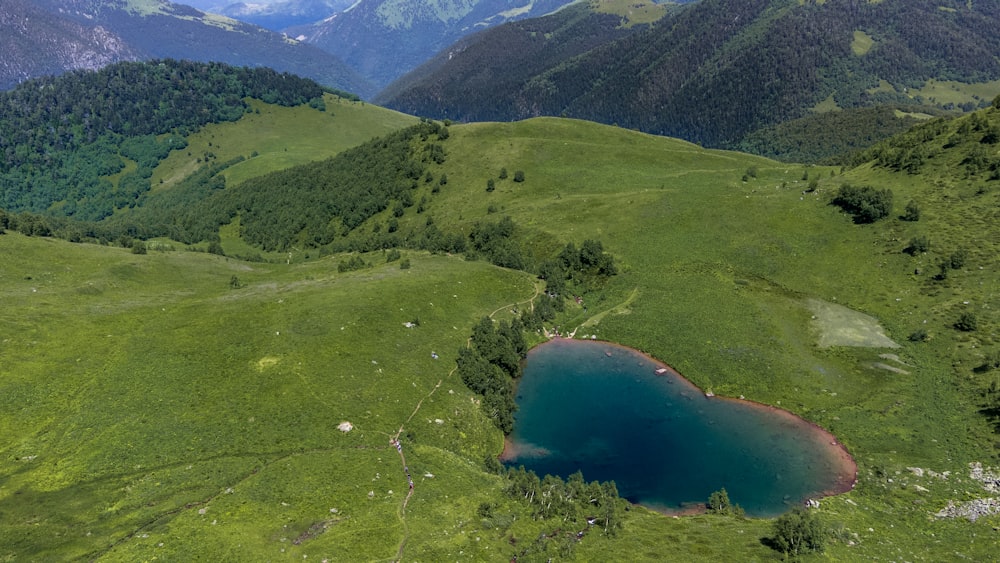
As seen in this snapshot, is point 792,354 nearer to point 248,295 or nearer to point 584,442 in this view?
point 584,442

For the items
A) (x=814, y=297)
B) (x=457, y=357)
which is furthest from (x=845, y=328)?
(x=457, y=357)

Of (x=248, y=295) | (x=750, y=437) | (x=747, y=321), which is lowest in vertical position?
(x=750, y=437)

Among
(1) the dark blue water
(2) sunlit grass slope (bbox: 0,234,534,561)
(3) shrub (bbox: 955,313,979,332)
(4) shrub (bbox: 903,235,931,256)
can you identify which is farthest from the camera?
(4) shrub (bbox: 903,235,931,256)

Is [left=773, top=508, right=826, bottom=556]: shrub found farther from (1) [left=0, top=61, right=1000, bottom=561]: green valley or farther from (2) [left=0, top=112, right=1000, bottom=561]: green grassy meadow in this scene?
(2) [left=0, top=112, right=1000, bottom=561]: green grassy meadow

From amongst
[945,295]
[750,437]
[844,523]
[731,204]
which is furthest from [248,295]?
[945,295]

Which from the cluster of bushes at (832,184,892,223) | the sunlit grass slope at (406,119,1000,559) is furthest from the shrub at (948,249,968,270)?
the cluster of bushes at (832,184,892,223)
